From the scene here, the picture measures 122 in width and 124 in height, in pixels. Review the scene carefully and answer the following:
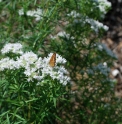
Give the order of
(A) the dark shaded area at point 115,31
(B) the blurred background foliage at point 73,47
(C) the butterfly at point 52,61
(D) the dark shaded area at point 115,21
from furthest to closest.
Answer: (D) the dark shaded area at point 115,21, (A) the dark shaded area at point 115,31, (B) the blurred background foliage at point 73,47, (C) the butterfly at point 52,61

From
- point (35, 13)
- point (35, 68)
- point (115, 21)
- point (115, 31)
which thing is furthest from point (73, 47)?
point (115, 21)

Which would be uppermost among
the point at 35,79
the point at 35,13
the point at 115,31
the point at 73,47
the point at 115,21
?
the point at 115,21

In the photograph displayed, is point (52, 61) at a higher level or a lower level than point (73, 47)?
lower

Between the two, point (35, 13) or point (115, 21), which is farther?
point (115, 21)

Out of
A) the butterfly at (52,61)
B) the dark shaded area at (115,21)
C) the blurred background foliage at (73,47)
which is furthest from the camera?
the dark shaded area at (115,21)

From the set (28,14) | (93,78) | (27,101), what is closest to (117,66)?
(93,78)

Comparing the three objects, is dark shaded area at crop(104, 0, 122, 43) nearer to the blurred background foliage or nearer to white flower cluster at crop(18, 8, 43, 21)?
the blurred background foliage

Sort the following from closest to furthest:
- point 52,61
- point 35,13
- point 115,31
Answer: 1. point 52,61
2. point 35,13
3. point 115,31

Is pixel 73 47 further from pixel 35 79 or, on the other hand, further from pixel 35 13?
pixel 35 79

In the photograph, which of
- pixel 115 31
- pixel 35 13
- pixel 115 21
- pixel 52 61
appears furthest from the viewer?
pixel 115 21

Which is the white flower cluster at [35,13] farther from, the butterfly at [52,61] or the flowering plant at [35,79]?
the butterfly at [52,61]

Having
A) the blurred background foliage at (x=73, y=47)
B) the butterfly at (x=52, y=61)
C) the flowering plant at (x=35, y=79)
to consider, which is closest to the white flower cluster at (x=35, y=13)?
the blurred background foliage at (x=73, y=47)
